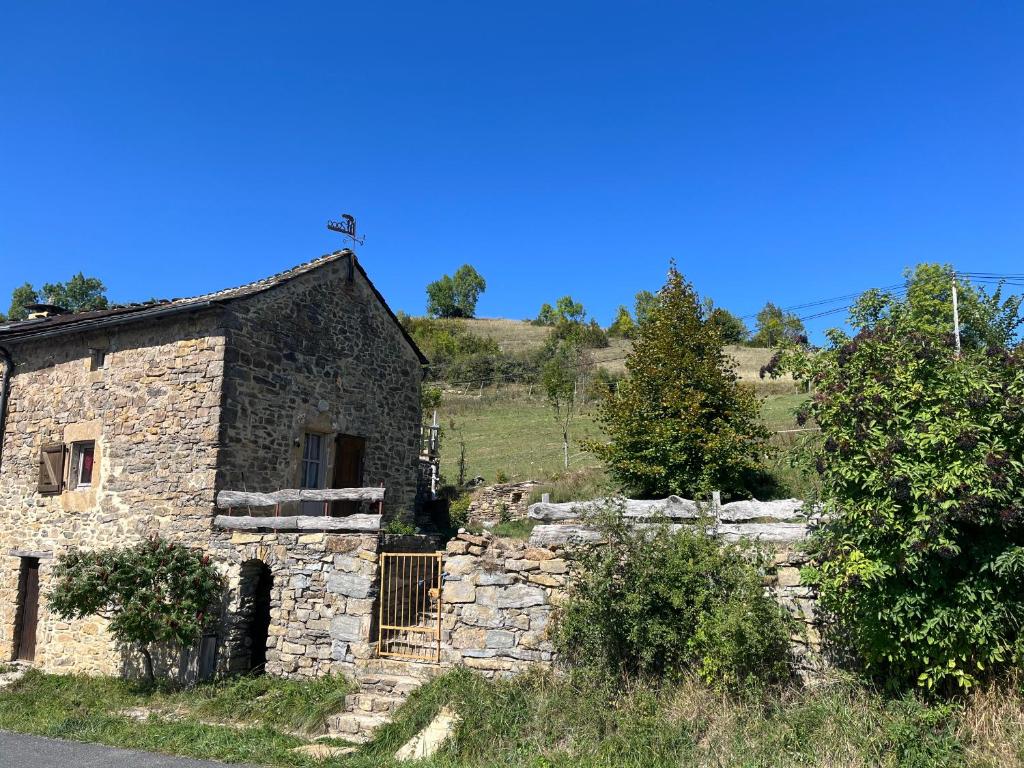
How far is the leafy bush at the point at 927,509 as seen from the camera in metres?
6.27

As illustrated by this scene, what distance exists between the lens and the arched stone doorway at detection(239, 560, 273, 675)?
11.1 m

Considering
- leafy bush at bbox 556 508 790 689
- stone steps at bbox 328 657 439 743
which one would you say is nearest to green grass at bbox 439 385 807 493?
stone steps at bbox 328 657 439 743

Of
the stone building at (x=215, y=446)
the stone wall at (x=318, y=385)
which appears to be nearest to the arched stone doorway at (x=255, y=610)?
the stone building at (x=215, y=446)

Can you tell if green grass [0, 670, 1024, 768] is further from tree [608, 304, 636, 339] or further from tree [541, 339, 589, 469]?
tree [608, 304, 636, 339]

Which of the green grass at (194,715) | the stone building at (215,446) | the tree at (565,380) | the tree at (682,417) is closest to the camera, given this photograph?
the green grass at (194,715)

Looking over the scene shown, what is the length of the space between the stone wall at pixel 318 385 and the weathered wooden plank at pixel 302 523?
702 mm

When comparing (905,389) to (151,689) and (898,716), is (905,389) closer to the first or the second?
(898,716)

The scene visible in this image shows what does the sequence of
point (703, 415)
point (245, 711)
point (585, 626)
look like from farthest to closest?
1. point (703, 415)
2. point (245, 711)
3. point (585, 626)

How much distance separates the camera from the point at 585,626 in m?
8.13

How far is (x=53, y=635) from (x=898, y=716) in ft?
43.4

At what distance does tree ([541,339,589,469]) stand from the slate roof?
45.8ft

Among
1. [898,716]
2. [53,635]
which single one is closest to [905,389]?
[898,716]

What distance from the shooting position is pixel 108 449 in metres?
12.9

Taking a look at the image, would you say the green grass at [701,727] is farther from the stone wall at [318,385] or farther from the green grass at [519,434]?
the green grass at [519,434]
